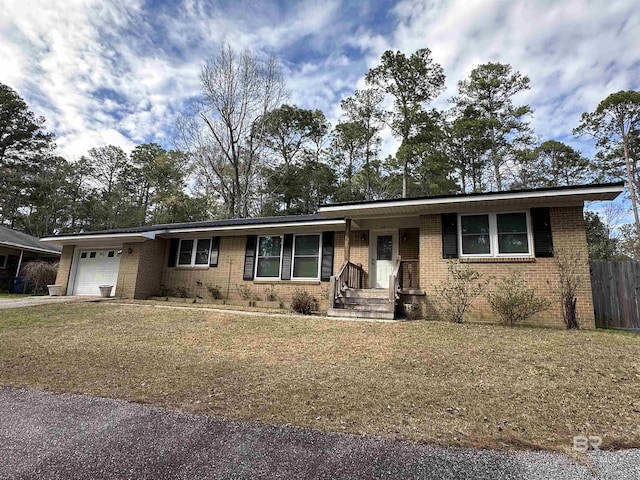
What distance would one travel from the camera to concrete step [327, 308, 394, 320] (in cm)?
813

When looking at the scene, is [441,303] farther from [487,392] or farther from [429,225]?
[487,392]

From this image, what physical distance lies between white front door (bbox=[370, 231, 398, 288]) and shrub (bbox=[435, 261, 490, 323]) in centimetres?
200

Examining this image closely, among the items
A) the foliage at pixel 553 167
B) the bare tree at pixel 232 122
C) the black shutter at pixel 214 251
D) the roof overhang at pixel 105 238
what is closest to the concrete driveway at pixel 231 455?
the black shutter at pixel 214 251

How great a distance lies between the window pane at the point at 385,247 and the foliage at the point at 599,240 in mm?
16731

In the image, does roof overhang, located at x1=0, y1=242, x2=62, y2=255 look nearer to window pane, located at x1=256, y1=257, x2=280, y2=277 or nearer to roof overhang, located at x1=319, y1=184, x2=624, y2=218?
window pane, located at x1=256, y1=257, x2=280, y2=277

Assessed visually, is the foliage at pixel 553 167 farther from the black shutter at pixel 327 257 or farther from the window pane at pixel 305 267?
the window pane at pixel 305 267

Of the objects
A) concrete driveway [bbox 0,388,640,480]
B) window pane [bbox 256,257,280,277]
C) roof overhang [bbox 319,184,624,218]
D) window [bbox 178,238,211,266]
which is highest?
roof overhang [bbox 319,184,624,218]

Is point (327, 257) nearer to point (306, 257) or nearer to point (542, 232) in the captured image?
point (306, 257)

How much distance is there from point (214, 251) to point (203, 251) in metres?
0.71

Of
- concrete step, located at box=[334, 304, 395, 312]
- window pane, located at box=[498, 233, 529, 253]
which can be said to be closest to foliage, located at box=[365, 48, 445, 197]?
window pane, located at box=[498, 233, 529, 253]

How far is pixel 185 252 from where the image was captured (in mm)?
13328

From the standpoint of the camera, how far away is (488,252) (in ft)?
27.4

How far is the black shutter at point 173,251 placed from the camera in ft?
43.8

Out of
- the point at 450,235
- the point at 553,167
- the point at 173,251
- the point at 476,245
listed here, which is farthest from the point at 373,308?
the point at 553,167
